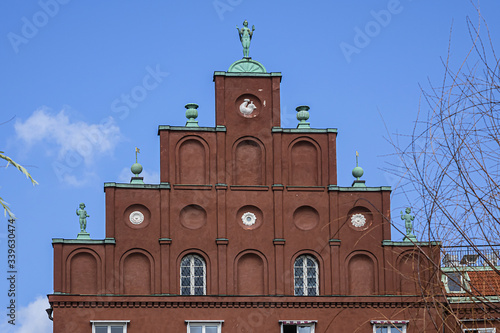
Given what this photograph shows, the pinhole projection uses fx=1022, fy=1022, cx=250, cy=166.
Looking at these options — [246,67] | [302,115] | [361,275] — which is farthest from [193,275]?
[246,67]

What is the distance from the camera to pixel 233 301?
131ft

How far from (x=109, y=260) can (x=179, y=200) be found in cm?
367

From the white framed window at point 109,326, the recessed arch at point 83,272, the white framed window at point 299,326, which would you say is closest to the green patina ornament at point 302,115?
the white framed window at point 299,326

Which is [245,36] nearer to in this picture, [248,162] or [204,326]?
[248,162]

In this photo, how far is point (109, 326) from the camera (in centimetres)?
3922

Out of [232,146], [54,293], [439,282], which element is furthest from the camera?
[232,146]

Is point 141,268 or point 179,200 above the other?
point 179,200

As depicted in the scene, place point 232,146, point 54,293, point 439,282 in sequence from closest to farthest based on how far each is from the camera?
point 439,282 < point 54,293 < point 232,146

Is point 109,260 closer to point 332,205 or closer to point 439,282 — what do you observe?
point 332,205

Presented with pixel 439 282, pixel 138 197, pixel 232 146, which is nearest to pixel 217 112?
pixel 232 146

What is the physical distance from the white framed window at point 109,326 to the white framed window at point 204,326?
242 cm

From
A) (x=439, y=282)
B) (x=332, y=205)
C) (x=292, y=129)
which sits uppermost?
(x=292, y=129)

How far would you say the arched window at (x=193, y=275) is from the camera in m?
40.3

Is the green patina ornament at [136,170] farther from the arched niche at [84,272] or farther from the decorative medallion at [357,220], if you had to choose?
the decorative medallion at [357,220]
